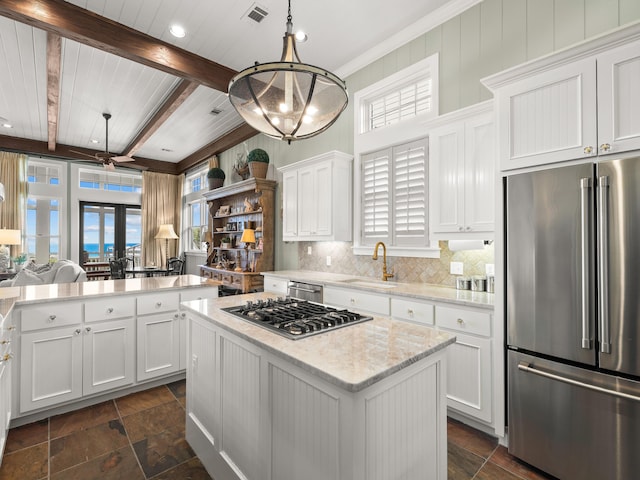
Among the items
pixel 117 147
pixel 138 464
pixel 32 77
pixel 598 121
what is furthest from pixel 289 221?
pixel 117 147

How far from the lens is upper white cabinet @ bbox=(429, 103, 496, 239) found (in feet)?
8.23

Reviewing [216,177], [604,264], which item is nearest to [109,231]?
[216,177]

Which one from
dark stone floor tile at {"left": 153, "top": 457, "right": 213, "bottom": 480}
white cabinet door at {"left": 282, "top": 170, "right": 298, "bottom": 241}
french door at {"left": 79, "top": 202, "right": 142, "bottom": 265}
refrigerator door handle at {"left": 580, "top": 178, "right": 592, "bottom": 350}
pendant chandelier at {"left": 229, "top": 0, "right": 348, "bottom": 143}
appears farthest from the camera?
Result: french door at {"left": 79, "top": 202, "right": 142, "bottom": 265}

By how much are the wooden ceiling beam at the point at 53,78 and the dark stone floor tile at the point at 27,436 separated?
3441 millimetres

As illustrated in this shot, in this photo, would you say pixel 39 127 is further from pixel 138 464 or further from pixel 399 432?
pixel 399 432

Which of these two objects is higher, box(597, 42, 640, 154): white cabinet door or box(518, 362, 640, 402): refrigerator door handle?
box(597, 42, 640, 154): white cabinet door

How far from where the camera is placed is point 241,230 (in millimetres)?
5828

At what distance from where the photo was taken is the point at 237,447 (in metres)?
1.63

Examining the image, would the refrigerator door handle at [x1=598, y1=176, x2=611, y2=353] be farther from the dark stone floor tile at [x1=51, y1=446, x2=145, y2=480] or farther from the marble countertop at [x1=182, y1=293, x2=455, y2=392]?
the dark stone floor tile at [x1=51, y1=446, x2=145, y2=480]

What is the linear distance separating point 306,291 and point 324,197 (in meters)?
1.15

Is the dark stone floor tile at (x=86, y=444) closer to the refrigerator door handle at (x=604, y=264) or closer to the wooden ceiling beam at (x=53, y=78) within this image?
the refrigerator door handle at (x=604, y=264)

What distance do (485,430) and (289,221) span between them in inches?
125

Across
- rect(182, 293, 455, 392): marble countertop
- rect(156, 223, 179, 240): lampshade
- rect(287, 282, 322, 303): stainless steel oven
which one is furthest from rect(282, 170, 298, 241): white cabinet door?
rect(156, 223, 179, 240): lampshade

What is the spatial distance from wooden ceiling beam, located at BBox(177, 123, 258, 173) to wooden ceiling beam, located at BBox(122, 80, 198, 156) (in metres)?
1.18
